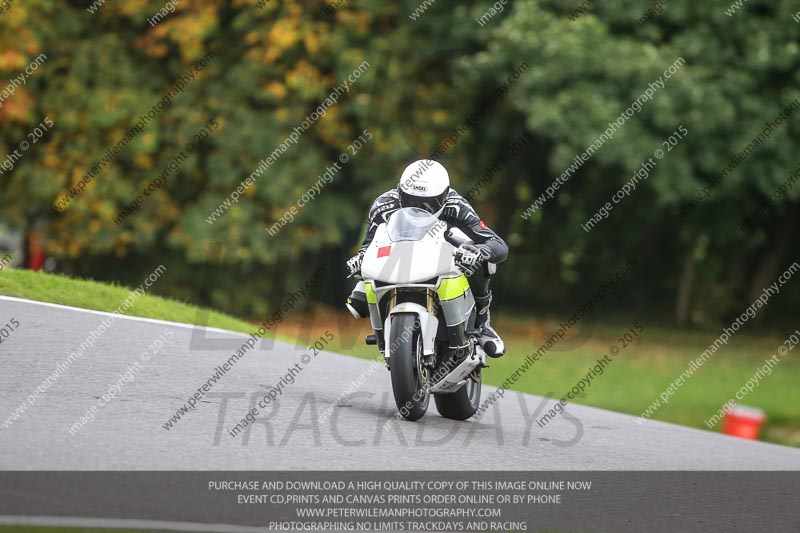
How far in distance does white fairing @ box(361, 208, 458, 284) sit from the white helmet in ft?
0.47

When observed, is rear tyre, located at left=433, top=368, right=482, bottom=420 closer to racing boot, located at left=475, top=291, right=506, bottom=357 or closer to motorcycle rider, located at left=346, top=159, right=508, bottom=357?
racing boot, located at left=475, top=291, right=506, bottom=357

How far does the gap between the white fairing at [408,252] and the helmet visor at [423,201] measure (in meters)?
0.14

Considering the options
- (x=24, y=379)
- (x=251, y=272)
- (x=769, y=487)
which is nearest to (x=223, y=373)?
(x=24, y=379)

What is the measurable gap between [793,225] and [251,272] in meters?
12.8

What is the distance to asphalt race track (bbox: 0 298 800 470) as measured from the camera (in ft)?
24.9

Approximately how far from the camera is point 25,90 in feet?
78.2

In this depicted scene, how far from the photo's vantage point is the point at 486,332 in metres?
9.65

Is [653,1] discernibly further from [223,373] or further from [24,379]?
[24,379]

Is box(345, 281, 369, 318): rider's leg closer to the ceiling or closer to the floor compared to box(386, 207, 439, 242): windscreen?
closer to the floor

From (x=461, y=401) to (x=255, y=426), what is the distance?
2070mm

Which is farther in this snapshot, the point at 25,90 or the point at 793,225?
the point at 793,225

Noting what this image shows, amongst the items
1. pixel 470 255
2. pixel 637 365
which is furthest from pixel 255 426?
pixel 637 365

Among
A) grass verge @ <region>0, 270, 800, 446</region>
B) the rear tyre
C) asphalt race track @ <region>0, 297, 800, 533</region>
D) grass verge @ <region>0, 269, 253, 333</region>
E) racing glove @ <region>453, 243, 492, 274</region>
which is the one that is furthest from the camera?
grass verge @ <region>0, 270, 800, 446</region>

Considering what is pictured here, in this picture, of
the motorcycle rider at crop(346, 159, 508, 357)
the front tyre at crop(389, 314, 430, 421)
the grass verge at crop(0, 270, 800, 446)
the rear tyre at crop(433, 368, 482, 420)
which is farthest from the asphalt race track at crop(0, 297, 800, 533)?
the grass verge at crop(0, 270, 800, 446)
